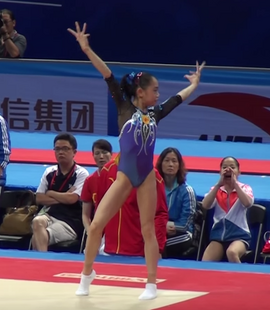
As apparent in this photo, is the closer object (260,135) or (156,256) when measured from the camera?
(156,256)

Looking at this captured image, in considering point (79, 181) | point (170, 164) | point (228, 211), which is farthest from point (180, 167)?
point (79, 181)

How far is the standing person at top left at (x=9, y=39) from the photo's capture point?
11.4m

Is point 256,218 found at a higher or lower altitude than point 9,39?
lower

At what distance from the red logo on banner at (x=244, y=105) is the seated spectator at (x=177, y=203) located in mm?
2759

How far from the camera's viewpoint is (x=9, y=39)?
11.4m

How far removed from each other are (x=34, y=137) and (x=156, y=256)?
17.2ft

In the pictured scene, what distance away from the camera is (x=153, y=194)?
209 inches

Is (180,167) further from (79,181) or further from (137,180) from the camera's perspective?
(137,180)

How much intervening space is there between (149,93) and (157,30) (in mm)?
8863

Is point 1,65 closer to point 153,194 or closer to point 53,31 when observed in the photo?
point 53,31

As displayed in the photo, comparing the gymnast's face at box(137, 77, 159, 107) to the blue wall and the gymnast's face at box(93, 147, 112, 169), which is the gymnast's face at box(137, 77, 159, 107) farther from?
the blue wall

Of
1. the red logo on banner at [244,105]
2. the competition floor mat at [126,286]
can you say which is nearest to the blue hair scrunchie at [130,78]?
the competition floor mat at [126,286]

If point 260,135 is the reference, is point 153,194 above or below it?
below

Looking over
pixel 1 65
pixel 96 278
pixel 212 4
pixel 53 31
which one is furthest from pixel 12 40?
pixel 96 278
